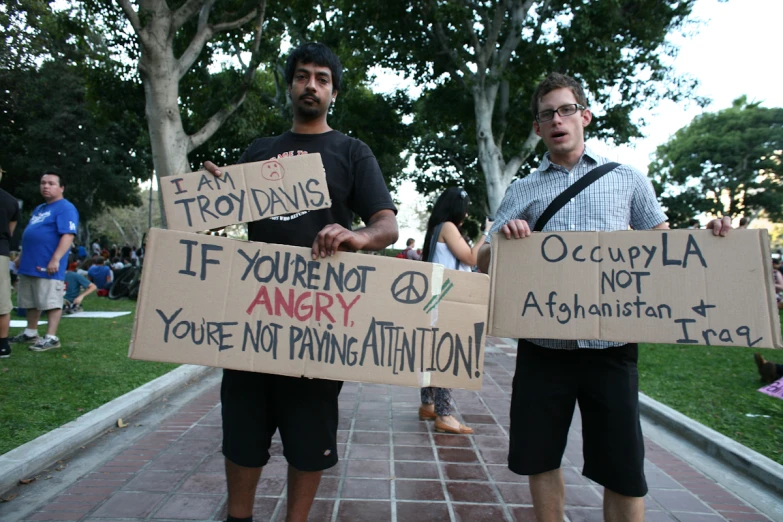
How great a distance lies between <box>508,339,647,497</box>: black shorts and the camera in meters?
2.19

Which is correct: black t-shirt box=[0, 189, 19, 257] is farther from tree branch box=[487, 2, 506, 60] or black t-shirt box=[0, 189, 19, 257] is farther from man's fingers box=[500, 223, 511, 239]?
tree branch box=[487, 2, 506, 60]

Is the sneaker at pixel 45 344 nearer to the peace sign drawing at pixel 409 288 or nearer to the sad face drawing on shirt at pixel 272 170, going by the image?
the sad face drawing on shirt at pixel 272 170

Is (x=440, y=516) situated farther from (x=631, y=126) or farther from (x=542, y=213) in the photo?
(x=631, y=126)

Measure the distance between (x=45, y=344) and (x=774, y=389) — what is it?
733 centimetres

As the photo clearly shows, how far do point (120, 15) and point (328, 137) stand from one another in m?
10.1

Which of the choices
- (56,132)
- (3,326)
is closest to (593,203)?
(3,326)

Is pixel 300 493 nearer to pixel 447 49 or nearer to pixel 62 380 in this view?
pixel 62 380

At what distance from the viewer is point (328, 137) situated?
2.38 m

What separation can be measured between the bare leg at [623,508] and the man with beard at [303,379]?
41.4 inches

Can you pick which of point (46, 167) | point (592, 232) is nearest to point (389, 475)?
point (592, 232)

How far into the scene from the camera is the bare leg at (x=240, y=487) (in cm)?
229

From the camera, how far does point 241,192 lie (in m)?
2.22

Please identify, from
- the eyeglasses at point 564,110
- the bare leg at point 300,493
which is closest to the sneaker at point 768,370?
the eyeglasses at point 564,110

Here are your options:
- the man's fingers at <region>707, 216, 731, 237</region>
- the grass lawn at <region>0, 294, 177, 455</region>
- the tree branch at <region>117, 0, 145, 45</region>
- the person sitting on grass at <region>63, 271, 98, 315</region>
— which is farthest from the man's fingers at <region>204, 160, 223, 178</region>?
the person sitting on grass at <region>63, 271, 98, 315</region>
